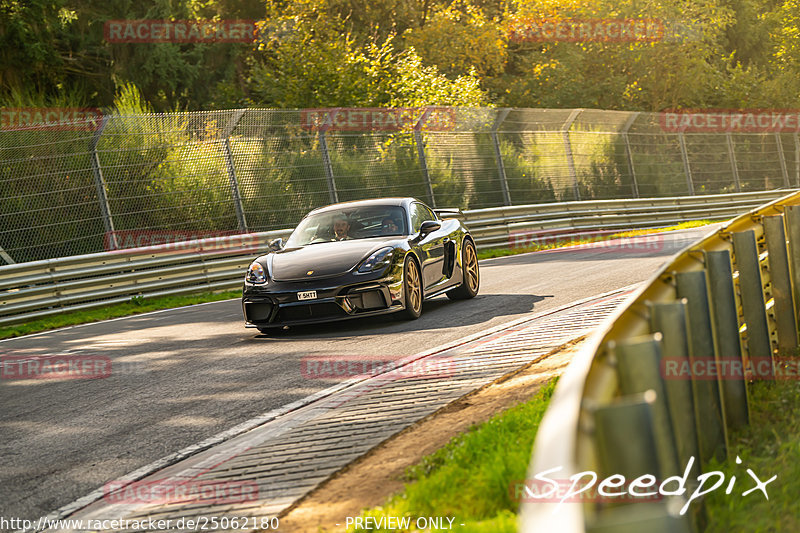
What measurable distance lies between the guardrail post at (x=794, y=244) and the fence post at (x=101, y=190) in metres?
12.1

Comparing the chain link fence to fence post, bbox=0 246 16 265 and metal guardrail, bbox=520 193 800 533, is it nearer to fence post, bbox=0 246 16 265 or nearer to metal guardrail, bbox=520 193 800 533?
fence post, bbox=0 246 16 265

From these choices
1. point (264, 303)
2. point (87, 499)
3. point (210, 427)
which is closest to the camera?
point (87, 499)

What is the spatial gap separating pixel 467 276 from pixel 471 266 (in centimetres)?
25

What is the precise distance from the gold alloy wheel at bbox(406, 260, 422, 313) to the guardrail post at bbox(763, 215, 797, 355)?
4.89 metres

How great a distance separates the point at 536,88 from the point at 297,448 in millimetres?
34625

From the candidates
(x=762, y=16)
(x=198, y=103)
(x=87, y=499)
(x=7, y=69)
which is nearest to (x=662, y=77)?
(x=762, y=16)

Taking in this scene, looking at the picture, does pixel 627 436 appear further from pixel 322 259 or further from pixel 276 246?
pixel 276 246

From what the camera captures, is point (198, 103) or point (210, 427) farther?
point (198, 103)

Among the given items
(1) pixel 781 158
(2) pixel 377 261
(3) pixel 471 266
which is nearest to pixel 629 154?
(1) pixel 781 158

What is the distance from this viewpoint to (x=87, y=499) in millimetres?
4938

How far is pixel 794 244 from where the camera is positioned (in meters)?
6.54

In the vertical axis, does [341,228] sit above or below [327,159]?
below

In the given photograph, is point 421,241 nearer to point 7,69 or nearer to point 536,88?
point 7,69

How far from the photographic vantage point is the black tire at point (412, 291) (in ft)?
34.4
